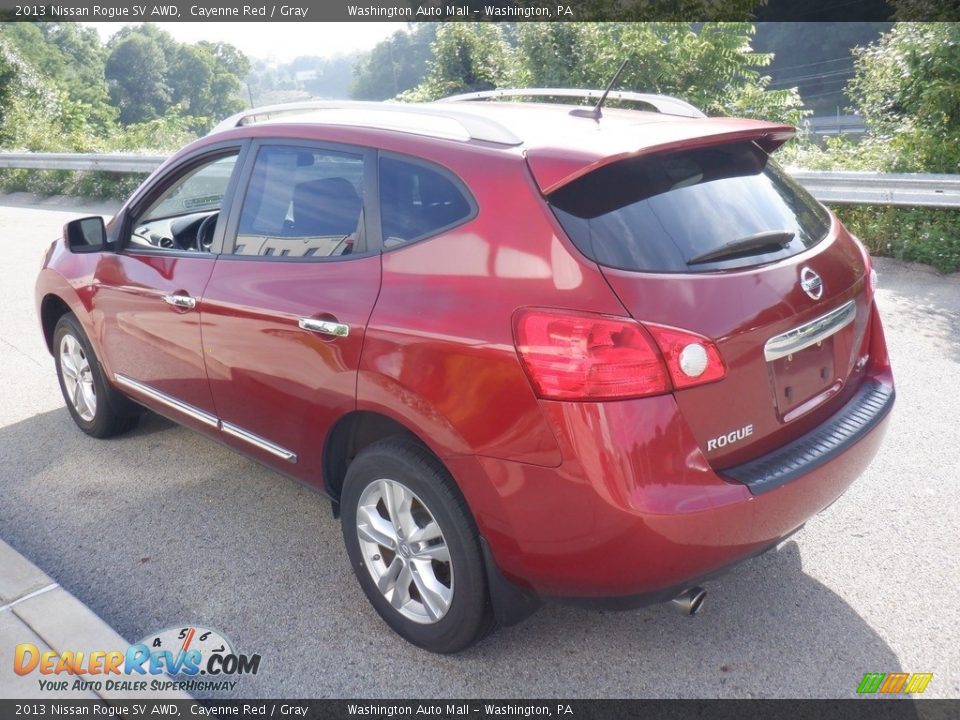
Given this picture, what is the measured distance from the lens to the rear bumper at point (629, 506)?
8.07ft

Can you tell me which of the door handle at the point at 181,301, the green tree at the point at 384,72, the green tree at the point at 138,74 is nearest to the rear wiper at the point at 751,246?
the door handle at the point at 181,301

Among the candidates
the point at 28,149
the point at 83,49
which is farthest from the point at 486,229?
the point at 83,49

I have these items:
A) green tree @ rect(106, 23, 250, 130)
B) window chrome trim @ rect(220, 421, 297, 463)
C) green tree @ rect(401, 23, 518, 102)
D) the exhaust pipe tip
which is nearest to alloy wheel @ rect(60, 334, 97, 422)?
window chrome trim @ rect(220, 421, 297, 463)

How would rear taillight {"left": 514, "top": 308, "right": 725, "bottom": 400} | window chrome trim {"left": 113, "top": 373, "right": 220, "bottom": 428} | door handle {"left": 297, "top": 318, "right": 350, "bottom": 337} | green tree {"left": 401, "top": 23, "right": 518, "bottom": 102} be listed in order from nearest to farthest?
rear taillight {"left": 514, "top": 308, "right": 725, "bottom": 400} < door handle {"left": 297, "top": 318, "right": 350, "bottom": 337} < window chrome trim {"left": 113, "top": 373, "right": 220, "bottom": 428} < green tree {"left": 401, "top": 23, "right": 518, "bottom": 102}

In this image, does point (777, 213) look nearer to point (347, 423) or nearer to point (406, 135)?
point (406, 135)

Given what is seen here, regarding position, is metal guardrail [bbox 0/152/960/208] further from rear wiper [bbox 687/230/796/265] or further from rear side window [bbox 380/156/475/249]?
rear side window [bbox 380/156/475/249]

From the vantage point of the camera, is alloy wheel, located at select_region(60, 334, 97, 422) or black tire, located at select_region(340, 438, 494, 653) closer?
black tire, located at select_region(340, 438, 494, 653)

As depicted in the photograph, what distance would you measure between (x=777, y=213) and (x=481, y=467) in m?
1.33

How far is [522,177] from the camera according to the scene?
2.70 m

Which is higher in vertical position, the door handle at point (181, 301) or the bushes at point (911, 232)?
the door handle at point (181, 301)

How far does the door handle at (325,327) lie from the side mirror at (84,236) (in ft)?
6.05

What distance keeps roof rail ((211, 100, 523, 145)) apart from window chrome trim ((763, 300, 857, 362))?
100 centimetres

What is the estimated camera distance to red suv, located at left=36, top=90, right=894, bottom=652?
8.18 ft

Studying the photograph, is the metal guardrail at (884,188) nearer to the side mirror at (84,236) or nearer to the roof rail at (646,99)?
the roof rail at (646,99)
